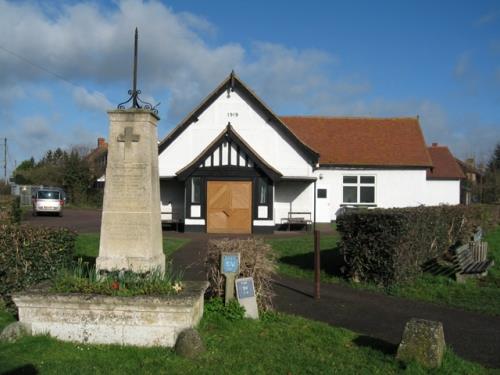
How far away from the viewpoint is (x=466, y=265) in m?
11.7

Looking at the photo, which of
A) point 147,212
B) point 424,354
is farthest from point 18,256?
point 424,354

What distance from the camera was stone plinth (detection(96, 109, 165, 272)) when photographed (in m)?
7.77

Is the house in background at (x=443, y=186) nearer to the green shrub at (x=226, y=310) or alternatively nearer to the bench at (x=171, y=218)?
the bench at (x=171, y=218)

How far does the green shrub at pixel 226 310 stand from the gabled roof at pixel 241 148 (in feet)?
49.0

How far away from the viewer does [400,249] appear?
10695 millimetres

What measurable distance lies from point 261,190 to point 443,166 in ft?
57.1

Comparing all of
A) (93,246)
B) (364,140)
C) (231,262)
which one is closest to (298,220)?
(364,140)

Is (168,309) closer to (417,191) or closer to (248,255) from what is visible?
(248,255)

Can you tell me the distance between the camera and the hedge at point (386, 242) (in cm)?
1061

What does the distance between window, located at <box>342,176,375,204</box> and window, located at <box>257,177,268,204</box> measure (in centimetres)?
648

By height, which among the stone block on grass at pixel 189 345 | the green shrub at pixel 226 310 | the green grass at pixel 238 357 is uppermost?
the green shrub at pixel 226 310

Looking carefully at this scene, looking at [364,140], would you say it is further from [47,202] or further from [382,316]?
[382,316]

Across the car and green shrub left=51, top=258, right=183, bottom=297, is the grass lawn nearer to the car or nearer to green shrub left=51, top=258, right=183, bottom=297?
green shrub left=51, top=258, right=183, bottom=297

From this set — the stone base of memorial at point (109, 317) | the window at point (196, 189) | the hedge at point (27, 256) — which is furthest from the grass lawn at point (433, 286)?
the window at point (196, 189)
